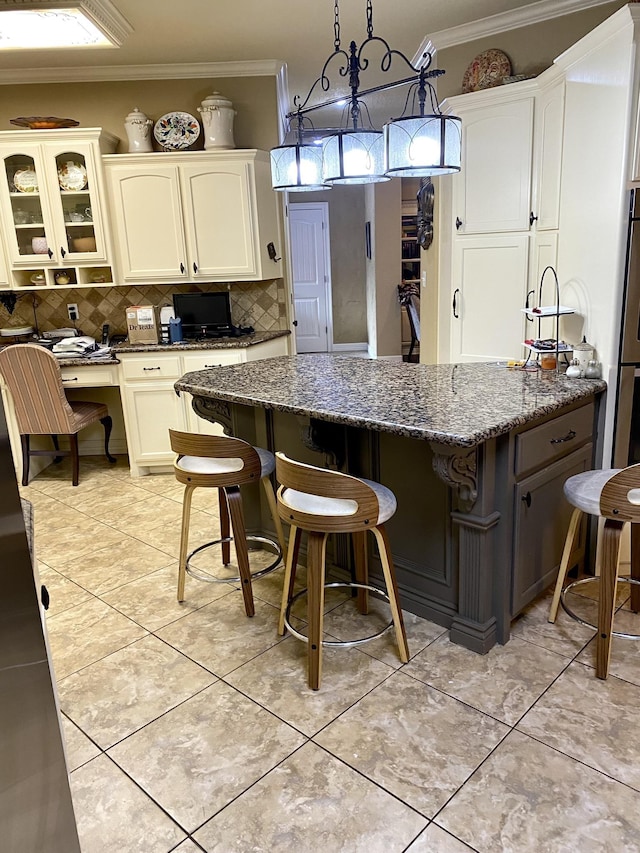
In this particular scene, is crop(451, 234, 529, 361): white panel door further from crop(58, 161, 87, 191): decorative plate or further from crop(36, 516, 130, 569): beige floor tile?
crop(58, 161, 87, 191): decorative plate

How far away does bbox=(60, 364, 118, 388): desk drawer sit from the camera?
14.1 feet

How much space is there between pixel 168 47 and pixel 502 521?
3.72m

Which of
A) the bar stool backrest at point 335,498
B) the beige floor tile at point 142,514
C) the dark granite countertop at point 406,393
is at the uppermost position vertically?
the dark granite countertop at point 406,393

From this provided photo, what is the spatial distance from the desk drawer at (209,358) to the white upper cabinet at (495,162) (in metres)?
1.70

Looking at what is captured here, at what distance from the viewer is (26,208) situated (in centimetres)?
437

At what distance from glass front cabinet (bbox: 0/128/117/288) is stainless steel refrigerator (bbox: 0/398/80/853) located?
154 inches

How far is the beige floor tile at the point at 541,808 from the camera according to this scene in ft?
5.06

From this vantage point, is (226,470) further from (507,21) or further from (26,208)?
(507,21)

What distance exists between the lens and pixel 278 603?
2.70 m

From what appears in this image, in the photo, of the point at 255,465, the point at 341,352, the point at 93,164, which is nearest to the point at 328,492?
the point at 255,465

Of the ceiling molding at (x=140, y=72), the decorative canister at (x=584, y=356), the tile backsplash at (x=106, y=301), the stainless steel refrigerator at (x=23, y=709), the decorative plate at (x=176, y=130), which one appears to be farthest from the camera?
the tile backsplash at (x=106, y=301)

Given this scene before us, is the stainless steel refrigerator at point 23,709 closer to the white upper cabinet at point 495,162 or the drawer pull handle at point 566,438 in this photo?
the drawer pull handle at point 566,438

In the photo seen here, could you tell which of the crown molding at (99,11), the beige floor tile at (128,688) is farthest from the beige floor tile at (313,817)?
the crown molding at (99,11)

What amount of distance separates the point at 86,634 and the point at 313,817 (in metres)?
1.31
